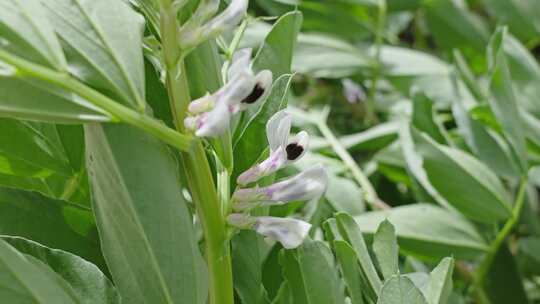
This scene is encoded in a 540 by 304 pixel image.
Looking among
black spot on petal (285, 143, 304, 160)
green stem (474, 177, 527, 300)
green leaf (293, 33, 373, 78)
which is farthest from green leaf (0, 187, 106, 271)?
green leaf (293, 33, 373, 78)

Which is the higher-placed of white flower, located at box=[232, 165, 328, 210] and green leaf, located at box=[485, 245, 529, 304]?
white flower, located at box=[232, 165, 328, 210]

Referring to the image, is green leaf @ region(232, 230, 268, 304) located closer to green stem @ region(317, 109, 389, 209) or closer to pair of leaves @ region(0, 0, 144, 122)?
pair of leaves @ region(0, 0, 144, 122)

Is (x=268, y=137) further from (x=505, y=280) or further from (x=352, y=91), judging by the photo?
(x=352, y=91)

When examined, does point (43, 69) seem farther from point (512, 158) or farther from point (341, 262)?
point (512, 158)


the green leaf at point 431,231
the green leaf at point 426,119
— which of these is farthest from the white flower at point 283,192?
the green leaf at point 426,119

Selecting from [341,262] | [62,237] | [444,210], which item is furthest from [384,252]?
[444,210]

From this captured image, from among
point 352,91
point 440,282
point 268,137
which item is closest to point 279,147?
point 268,137

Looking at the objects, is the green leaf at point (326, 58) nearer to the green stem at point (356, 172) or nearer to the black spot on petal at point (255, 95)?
the green stem at point (356, 172)
